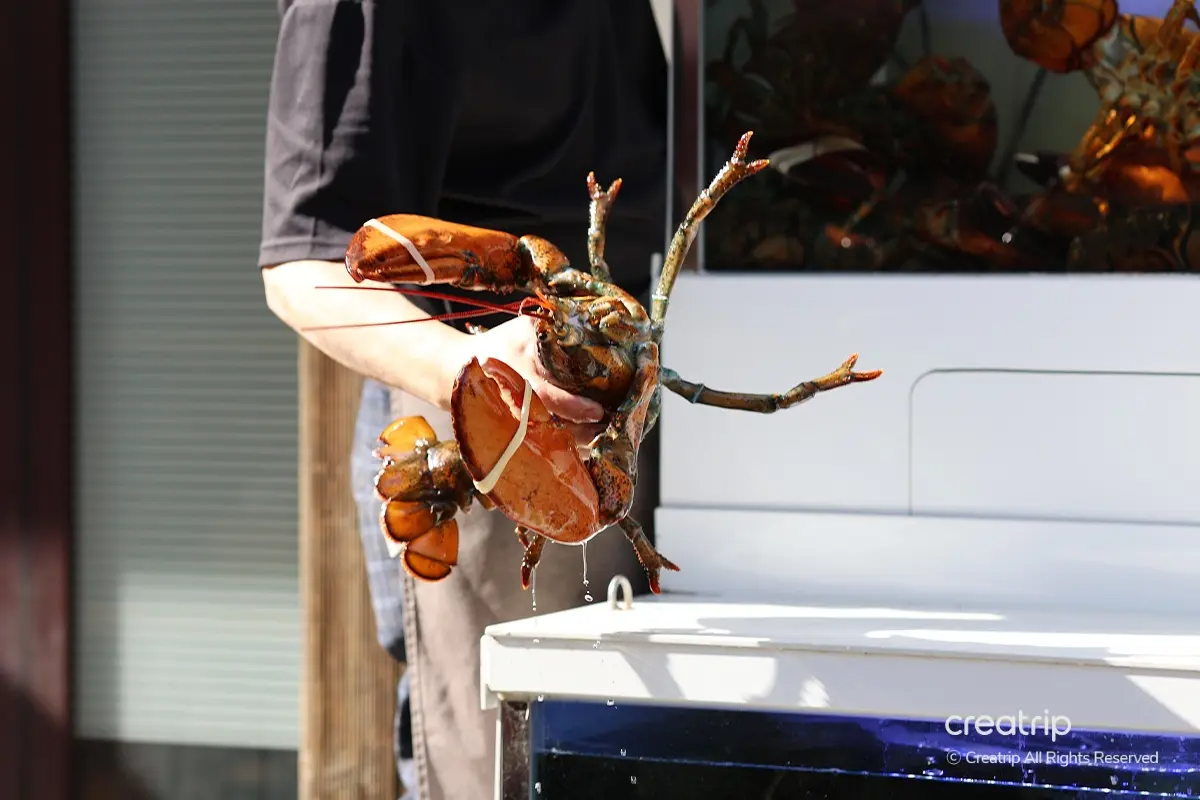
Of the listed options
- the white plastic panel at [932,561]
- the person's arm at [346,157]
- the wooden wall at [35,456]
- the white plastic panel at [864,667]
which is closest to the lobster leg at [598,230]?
the person's arm at [346,157]

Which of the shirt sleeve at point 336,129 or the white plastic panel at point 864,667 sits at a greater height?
the shirt sleeve at point 336,129

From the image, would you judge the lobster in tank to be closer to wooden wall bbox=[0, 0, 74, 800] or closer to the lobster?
the lobster

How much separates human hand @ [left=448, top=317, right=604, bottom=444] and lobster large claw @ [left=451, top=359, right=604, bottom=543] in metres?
0.03

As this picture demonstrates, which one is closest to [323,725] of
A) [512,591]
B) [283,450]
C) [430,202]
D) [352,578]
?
[352,578]

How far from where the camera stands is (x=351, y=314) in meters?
0.86

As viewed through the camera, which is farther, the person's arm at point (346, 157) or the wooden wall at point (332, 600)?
the wooden wall at point (332, 600)

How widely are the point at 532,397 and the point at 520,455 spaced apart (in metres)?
0.04

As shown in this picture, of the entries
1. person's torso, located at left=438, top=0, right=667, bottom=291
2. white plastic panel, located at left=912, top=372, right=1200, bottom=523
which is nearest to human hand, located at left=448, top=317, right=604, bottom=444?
person's torso, located at left=438, top=0, right=667, bottom=291

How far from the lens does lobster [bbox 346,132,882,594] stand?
2.13 feet

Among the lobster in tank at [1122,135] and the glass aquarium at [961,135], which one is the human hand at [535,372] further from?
the lobster in tank at [1122,135]

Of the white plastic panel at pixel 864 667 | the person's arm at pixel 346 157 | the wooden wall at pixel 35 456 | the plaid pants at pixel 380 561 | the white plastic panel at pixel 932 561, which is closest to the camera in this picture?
the white plastic panel at pixel 864 667

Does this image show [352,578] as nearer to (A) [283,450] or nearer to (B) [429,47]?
(A) [283,450]

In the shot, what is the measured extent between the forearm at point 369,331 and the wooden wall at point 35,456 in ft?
4.25

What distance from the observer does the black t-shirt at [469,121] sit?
2.97 ft
